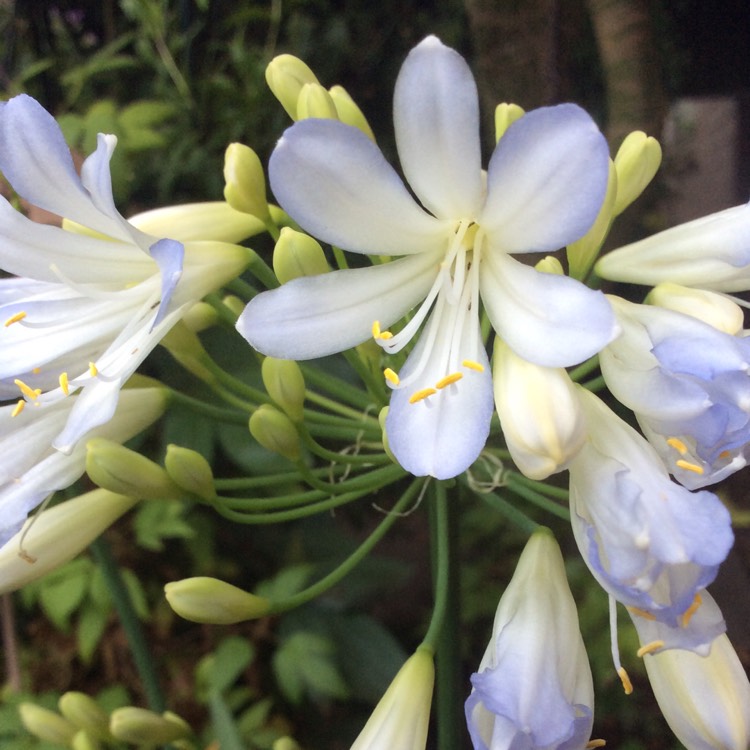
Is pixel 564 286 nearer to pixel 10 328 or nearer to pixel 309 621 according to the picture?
pixel 10 328

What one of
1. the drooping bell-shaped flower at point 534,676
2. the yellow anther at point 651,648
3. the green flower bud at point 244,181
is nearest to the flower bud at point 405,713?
the drooping bell-shaped flower at point 534,676

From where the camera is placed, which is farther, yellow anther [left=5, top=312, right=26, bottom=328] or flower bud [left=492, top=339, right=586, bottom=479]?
yellow anther [left=5, top=312, right=26, bottom=328]

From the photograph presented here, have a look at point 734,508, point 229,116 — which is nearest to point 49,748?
point 229,116

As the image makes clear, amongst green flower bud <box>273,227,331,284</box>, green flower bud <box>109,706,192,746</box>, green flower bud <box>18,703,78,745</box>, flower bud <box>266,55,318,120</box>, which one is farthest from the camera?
green flower bud <box>18,703,78,745</box>

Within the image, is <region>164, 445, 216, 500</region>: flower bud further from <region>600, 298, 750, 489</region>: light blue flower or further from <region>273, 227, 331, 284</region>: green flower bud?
<region>600, 298, 750, 489</region>: light blue flower

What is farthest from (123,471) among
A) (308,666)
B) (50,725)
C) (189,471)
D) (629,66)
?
(629,66)

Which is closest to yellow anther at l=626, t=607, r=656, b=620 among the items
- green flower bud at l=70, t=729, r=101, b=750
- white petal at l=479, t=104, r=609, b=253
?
white petal at l=479, t=104, r=609, b=253

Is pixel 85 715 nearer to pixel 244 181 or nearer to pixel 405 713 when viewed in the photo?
pixel 405 713
